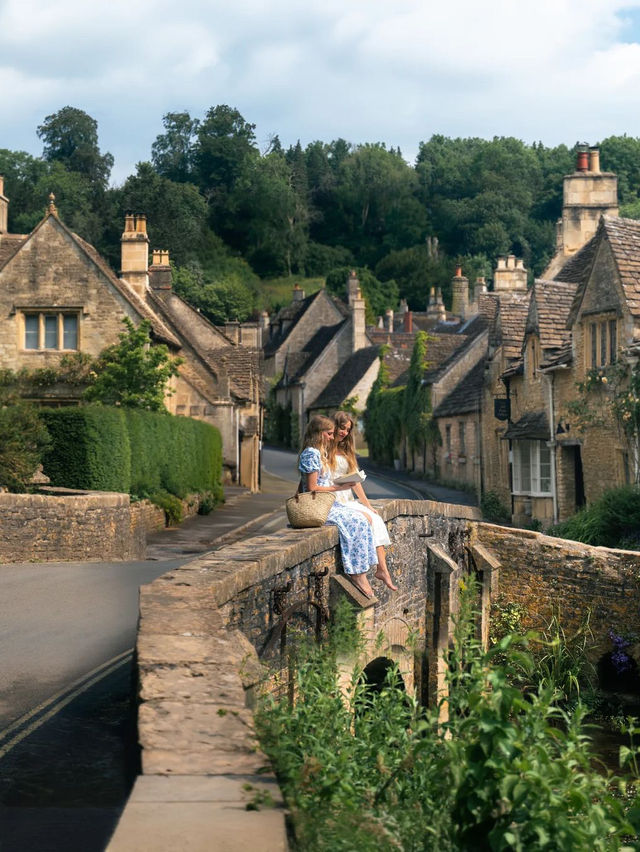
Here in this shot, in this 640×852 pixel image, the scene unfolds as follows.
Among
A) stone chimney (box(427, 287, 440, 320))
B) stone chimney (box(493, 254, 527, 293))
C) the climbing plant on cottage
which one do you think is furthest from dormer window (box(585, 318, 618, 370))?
stone chimney (box(427, 287, 440, 320))

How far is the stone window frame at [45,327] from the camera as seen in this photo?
33.8m

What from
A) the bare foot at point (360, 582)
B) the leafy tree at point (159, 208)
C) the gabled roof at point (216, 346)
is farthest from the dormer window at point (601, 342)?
the leafy tree at point (159, 208)

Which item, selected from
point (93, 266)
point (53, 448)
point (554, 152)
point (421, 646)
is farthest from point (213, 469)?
point (554, 152)

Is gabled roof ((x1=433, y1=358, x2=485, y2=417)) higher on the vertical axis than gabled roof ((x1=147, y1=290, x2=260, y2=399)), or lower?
lower

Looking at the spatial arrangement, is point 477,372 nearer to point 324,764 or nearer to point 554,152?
point 324,764

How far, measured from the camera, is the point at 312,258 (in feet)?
425

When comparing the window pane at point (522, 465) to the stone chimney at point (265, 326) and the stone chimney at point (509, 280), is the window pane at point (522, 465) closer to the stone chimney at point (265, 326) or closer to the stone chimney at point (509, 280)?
the stone chimney at point (509, 280)

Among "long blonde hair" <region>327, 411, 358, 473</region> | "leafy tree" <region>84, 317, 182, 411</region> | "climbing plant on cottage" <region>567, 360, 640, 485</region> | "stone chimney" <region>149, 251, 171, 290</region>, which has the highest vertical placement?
"stone chimney" <region>149, 251, 171, 290</region>

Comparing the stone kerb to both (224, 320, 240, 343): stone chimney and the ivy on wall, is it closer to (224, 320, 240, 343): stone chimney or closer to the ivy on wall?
the ivy on wall

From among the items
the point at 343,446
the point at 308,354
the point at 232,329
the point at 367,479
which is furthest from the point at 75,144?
the point at 343,446

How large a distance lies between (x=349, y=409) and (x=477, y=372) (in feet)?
78.1

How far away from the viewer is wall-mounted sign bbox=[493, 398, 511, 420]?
1371 inches

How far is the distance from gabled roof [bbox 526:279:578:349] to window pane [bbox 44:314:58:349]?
13440 millimetres

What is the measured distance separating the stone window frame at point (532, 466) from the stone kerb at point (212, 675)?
19.9 metres
